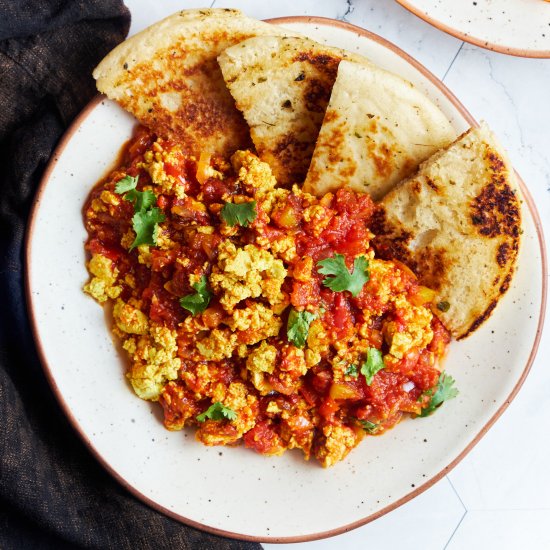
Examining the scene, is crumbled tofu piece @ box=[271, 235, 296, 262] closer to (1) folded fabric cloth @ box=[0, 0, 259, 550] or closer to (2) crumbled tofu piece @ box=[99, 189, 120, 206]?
(2) crumbled tofu piece @ box=[99, 189, 120, 206]

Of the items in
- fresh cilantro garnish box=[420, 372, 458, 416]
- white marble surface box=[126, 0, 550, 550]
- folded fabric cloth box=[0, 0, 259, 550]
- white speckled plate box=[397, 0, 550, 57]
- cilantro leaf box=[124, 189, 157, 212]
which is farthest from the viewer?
white marble surface box=[126, 0, 550, 550]

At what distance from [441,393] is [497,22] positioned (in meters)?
2.30

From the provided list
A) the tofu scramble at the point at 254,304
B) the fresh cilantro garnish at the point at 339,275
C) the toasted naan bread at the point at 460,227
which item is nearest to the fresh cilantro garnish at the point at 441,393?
the tofu scramble at the point at 254,304

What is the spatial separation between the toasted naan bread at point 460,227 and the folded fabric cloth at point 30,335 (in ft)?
6.34

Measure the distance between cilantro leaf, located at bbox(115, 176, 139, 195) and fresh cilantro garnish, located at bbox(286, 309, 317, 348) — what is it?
112 cm

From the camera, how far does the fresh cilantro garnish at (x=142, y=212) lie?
3549mm

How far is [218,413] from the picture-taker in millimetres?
3650

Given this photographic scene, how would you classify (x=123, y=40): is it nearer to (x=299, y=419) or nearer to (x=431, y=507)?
(x=299, y=419)

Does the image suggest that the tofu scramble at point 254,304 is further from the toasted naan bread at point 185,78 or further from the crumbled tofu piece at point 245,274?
the toasted naan bread at point 185,78

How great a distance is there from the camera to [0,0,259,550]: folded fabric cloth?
366 cm

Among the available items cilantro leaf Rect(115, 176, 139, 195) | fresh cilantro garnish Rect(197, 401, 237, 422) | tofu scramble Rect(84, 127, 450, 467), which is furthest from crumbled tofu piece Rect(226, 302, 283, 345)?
cilantro leaf Rect(115, 176, 139, 195)

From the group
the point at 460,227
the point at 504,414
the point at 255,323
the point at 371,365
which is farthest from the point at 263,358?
the point at 504,414

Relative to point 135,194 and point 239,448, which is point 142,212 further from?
point 239,448

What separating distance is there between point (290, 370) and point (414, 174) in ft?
4.21
